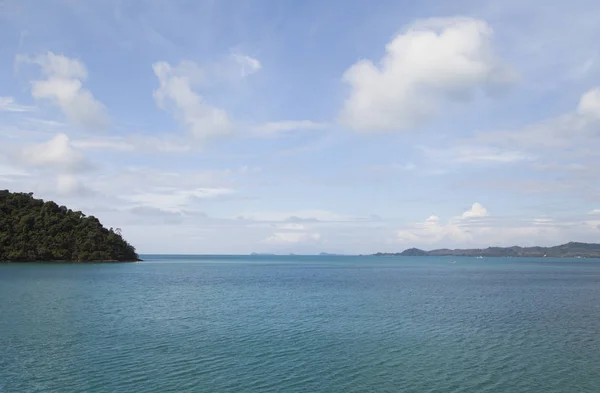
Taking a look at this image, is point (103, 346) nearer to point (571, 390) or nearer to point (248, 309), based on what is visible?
point (248, 309)

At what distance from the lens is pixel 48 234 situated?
164m

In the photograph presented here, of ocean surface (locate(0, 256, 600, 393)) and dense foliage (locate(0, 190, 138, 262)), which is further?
dense foliage (locate(0, 190, 138, 262))

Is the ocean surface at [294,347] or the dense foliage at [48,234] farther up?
the dense foliage at [48,234]

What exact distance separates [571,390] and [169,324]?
31077 mm

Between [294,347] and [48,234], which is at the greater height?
[48,234]

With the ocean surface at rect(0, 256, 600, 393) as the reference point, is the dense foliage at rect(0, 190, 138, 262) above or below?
above

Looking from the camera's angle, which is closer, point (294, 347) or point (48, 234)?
point (294, 347)

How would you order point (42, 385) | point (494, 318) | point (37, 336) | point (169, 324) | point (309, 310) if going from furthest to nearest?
point (309, 310) → point (494, 318) → point (169, 324) → point (37, 336) → point (42, 385)

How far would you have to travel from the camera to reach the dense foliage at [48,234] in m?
156

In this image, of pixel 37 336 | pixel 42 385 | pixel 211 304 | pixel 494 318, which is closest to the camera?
pixel 42 385

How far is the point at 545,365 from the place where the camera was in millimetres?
27703

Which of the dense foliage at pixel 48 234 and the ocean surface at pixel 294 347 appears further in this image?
the dense foliage at pixel 48 234

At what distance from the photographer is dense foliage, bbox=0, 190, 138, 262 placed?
513 feet

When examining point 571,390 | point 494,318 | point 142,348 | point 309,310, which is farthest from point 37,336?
point 494,318
